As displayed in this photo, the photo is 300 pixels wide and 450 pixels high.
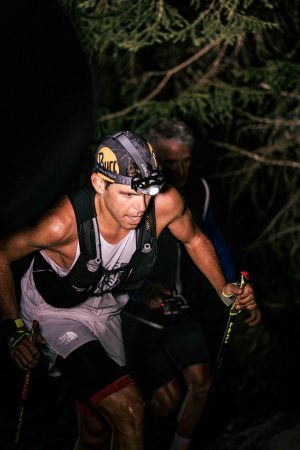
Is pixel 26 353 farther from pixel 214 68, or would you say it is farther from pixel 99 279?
pixel 214 68

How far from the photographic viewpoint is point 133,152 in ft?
12.1

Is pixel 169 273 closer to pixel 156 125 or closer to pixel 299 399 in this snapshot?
pixel 156 125

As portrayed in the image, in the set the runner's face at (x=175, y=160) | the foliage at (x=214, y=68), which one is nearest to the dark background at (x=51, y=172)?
the foliage at (x=214, y=68)

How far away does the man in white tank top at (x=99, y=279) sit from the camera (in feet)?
11.9

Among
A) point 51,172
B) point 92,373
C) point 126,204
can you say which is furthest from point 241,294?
point 51,172

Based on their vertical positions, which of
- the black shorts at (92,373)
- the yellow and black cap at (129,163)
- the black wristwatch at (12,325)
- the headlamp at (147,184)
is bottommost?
the black shorts at (92,373)

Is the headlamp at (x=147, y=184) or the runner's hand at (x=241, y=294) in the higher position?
the headlamp at (x=147, y=184)

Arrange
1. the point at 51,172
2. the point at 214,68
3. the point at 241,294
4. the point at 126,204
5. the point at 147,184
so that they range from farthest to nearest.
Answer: the point at 214,68, the point at 51,172, the point at 241,294, the point at 126,204, the point at 147,184

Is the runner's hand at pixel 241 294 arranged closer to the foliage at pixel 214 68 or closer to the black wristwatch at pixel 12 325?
the black wristwatch at pixel 12 325

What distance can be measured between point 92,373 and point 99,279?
0.63 meters

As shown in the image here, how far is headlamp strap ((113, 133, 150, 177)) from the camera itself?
3.66 metres

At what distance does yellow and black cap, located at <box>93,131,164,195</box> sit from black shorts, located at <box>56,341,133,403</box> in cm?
109

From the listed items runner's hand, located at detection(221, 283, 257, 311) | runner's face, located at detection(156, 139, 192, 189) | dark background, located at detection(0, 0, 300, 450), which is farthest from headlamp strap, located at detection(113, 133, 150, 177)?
runner's face, located at detection(156, 139, 192, 189)

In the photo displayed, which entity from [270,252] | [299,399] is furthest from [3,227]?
[270,252]
